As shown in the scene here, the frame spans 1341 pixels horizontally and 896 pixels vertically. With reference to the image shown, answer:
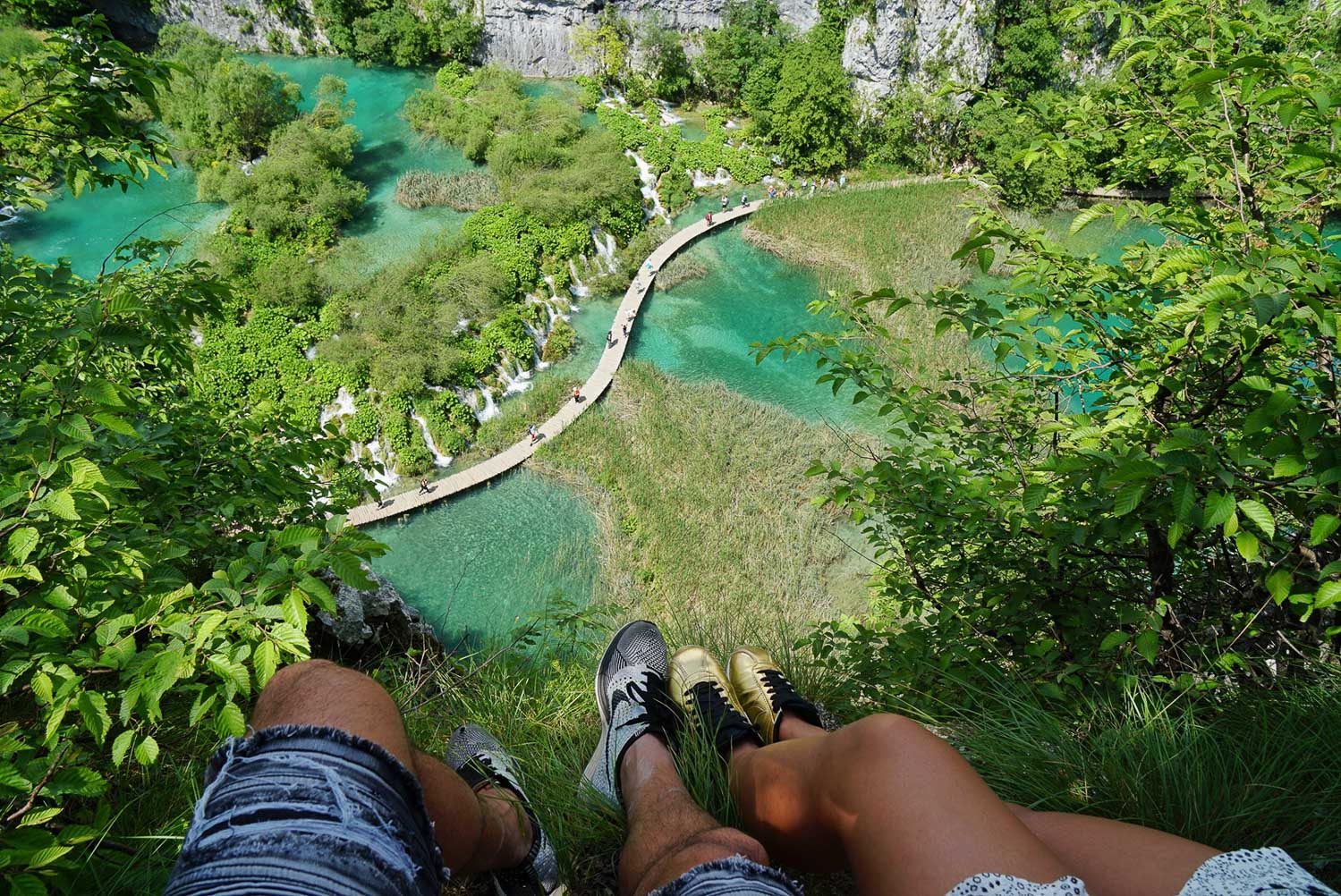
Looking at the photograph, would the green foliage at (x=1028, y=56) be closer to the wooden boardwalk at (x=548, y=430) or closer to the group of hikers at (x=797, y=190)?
the group of hikers at (x=797, y=190)

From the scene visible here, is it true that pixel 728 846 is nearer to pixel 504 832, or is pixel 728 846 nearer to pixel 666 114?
pixel 504 832

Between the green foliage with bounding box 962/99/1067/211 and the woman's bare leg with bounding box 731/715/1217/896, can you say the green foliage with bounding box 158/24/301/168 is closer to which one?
the green foliage with bounding box 962/99/1067/211

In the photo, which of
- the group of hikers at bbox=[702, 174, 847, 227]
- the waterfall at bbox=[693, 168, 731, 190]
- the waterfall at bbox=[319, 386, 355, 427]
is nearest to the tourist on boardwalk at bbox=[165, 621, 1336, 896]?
the waterfall at bbox=[319, 386, 355, 427]

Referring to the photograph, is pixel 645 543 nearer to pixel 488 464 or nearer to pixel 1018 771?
pixel 488 464

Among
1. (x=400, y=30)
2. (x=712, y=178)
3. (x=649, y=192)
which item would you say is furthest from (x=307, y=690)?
(x=400, y=30)

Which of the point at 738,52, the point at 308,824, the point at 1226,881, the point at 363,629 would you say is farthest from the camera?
the point at 738,52

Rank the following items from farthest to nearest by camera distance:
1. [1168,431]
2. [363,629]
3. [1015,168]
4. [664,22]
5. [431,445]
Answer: [664,22] → [1015,168] → [431,445] → [363,629] → [1168,431]
